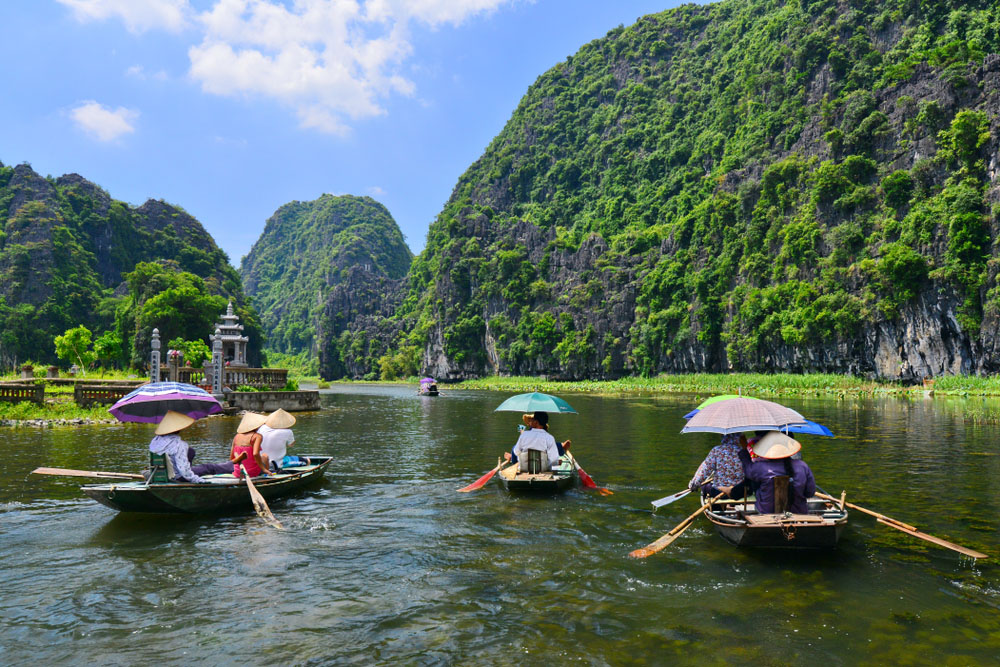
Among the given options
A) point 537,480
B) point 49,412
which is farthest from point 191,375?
point 537,480

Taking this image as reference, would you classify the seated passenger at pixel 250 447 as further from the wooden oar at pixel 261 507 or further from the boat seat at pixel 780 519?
the boat seat at pixel 780 519

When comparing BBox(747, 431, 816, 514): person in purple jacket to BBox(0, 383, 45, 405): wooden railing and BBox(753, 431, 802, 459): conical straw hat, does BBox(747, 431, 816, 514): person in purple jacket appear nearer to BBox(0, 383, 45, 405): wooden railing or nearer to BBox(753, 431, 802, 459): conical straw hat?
BBox(753, 431, 802, 459): conical straw hat

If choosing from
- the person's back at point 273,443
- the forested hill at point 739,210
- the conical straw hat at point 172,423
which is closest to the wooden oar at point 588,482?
the person's back at point 273,443

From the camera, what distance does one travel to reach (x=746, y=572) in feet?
26.9

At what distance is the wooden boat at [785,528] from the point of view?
27.2ft

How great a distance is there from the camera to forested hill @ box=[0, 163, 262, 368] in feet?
239

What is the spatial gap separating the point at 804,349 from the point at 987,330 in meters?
17.9

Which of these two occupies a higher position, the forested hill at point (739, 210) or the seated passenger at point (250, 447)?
the forested hill at point (739, 210)

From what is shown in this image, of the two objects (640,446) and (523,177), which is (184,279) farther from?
(523,177)

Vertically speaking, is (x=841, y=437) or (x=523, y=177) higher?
(x=523, y=177)

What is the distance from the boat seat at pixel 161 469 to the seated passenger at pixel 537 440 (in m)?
7.27

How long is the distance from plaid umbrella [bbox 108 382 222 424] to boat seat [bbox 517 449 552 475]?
695 centimetres

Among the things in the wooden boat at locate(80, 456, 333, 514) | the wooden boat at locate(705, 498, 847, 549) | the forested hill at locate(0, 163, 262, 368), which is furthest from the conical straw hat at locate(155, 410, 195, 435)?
the forested hill at locate(0, 163, 262, 368)

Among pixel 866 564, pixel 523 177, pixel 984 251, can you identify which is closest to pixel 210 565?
pixel 866 564
